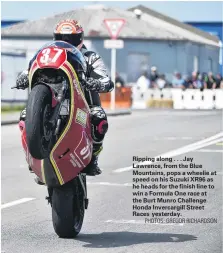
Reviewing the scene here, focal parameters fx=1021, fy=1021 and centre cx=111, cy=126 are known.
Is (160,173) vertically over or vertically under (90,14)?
under

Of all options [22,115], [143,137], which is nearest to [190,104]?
[143,137]

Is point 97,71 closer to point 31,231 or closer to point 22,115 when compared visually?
point 22,115

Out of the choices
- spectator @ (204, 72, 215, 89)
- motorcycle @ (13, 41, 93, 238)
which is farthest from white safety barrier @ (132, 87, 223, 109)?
motorcycle @ (13, 41, 93, 238)

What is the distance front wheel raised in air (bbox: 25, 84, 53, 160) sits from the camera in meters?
8.00

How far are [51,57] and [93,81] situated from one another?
0.63 meters

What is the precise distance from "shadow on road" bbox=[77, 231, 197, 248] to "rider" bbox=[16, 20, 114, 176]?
569mm

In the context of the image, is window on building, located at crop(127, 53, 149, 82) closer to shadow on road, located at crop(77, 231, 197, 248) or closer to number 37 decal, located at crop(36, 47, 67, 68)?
shadow on road, located at crop(77, 231, 197, 248)

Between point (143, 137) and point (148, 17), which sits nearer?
point (143, 137)

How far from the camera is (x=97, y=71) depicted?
8.98 metres

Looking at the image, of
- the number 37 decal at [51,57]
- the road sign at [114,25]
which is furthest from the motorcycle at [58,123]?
the road sign at [114,25]

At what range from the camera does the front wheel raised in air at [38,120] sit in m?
8.00

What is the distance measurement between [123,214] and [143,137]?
12.0m

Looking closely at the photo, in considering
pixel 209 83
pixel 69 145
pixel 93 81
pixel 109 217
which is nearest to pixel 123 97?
pixel 209 83

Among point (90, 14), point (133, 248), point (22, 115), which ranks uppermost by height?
point (90, 14)
